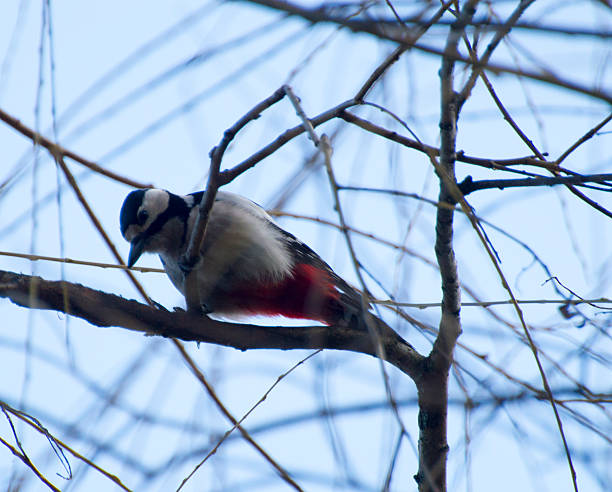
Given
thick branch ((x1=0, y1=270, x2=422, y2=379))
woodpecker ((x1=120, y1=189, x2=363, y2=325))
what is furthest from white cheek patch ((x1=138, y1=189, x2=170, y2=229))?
thick branch ((x1=0, y1=270, x2=422, y2=379))

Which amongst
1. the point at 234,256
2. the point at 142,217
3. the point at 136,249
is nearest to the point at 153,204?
the point at 142,217

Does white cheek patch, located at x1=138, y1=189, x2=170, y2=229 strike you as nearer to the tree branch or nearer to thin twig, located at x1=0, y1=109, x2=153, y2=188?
thin twig, located at x1=0, y1=109, x2=153, y2=188

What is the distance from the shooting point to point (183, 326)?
2.89 meters

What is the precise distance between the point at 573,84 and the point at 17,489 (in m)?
1.63

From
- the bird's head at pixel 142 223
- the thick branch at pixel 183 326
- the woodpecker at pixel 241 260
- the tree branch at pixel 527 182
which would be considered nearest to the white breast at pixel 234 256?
the woodpecker at pixel 241 260

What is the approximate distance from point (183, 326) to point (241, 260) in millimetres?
851

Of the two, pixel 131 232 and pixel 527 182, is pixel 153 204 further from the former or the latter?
pixel 527 182

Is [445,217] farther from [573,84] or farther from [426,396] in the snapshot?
[573,84]

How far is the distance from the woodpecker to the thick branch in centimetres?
56

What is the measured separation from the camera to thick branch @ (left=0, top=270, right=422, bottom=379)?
8.50 ft

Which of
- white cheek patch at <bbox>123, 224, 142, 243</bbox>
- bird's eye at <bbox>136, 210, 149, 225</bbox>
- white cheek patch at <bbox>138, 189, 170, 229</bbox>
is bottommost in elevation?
white cheek patch at <bbox>123, 224, 142, 243</bbox>

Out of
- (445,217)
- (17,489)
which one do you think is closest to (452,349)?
(445,217)

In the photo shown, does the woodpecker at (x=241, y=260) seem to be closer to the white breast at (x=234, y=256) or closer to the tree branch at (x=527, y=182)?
the white breast at (x=234, y=256)

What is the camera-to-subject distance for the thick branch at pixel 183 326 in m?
2.59
